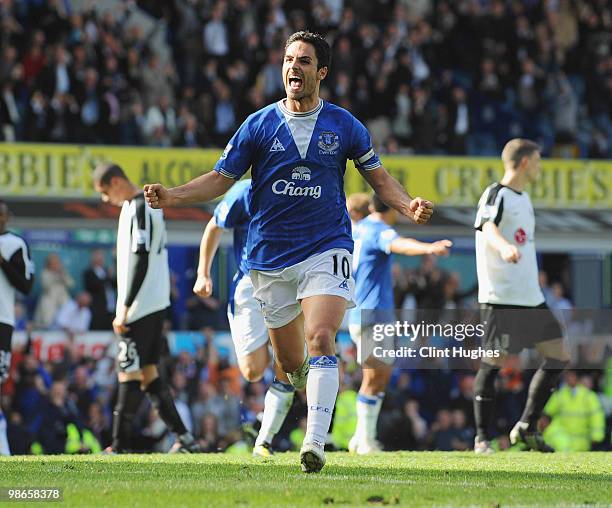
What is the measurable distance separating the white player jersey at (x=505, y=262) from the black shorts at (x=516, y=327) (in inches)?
2.4

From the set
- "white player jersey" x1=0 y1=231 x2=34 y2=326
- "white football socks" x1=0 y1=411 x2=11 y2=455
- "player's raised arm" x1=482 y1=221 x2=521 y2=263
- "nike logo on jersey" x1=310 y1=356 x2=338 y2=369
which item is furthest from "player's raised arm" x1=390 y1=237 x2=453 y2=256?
"white football socks" x1=0 y1=411 x2=11 y2=455

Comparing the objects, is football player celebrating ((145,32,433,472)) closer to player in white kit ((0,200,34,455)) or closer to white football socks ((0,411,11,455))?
player in white kit ((0,200,34,455))

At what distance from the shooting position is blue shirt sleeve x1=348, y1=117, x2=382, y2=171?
8180 mm

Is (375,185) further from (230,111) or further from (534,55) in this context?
(534,55)

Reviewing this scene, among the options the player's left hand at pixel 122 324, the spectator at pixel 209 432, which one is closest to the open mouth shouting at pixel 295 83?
the player's left hand at pixel 122 324

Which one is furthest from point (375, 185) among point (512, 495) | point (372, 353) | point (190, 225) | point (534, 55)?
point (534, 55)

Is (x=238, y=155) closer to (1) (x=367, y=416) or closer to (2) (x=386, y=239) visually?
(2) (x=386, y=239)

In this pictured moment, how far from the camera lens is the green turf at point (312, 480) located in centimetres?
655

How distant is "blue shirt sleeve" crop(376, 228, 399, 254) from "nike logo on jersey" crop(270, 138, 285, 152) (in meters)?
3.08

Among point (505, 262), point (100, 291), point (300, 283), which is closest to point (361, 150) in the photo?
point (300, 283)

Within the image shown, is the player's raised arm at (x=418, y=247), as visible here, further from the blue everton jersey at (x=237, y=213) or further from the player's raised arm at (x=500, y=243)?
the blue everton jersey at (x=237, y=213)

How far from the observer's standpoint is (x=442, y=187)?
21.9m

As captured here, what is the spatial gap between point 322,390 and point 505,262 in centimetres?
361

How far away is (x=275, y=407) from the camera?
1012 cm
